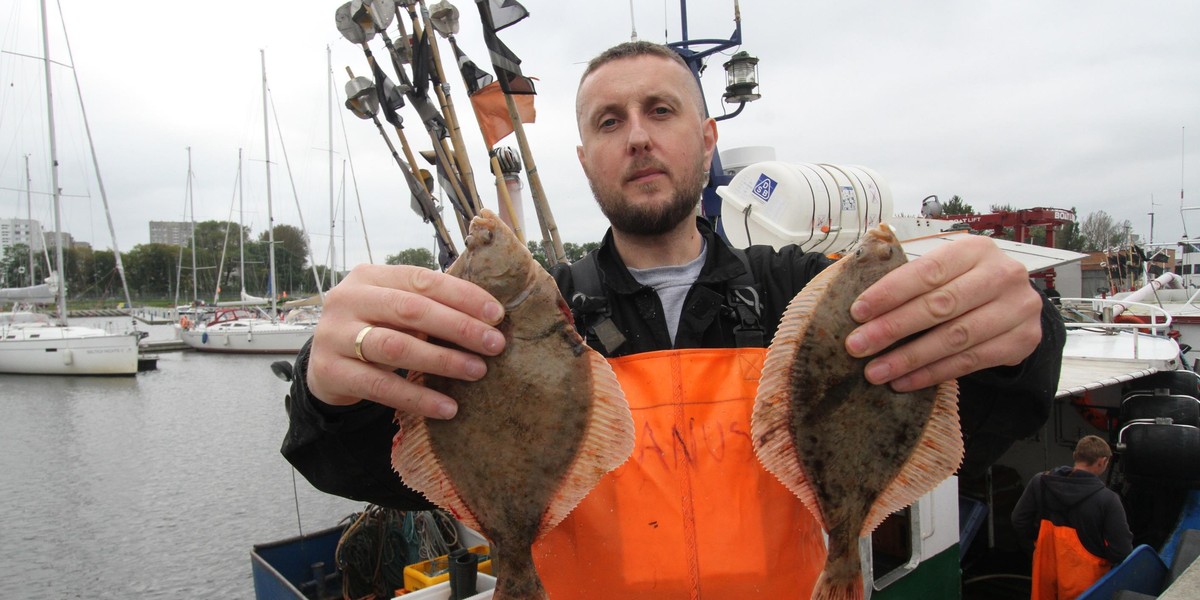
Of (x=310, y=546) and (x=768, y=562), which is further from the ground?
(x=768, y=562)

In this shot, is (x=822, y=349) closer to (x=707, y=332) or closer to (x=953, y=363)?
(x=953, y=363)

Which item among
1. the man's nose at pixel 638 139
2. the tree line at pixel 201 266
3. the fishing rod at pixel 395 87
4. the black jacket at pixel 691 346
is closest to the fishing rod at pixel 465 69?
the fishing rod at pixel 395 87

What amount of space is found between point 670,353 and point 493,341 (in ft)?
2.02

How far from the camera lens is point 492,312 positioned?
160 centimetres

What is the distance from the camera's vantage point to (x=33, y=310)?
4038 cm

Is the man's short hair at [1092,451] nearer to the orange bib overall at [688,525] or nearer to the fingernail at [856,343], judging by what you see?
the orange bib overall at [688,525]

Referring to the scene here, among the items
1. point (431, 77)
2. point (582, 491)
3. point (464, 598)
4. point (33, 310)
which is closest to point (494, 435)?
point (582, 491)

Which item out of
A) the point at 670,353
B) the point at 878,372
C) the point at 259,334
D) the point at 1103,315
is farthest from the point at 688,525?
the point at 259,334

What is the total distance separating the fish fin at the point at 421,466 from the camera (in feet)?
5.60

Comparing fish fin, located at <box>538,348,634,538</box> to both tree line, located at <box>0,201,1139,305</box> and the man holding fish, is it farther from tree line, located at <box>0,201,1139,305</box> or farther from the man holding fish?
tree line, located at <box>0,201,1139,305</box>

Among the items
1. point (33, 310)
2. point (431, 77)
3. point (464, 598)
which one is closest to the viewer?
point (464, 598)

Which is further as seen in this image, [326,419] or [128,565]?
[128,565]

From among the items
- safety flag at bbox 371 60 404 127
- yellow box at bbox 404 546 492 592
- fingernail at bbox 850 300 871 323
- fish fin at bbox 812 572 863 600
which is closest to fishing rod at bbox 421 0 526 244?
safety flag at bbox 371 60 404 127

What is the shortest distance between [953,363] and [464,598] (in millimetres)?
3439
